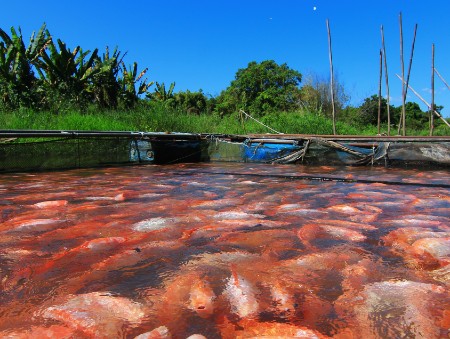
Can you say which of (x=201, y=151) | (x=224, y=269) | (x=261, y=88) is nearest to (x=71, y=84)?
(x=201, y=151)

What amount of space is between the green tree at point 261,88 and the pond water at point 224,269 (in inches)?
787

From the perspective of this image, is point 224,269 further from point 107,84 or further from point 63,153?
point 107,84

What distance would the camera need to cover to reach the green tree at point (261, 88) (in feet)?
72.7

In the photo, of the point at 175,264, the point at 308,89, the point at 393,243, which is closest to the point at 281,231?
the point at 393,243

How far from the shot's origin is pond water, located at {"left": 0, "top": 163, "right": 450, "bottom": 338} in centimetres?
89

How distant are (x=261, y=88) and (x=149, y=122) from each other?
16.0m

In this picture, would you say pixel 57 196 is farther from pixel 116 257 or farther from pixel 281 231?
pixel 281 231

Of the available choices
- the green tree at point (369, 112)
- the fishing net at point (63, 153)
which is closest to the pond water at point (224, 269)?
the fishing net at point (63, 153)

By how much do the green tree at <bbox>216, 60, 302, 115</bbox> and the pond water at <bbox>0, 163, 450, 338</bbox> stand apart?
19978 millimetres

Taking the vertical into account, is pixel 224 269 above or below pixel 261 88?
below

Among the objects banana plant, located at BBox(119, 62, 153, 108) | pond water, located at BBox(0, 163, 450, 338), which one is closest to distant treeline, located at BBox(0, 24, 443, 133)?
banana plant, located at BBox(119, 62, 153, 108)

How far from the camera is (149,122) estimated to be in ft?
29.9

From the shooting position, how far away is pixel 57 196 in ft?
8.94

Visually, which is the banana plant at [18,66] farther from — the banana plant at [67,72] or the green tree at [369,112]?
the green tree at [369,112]
